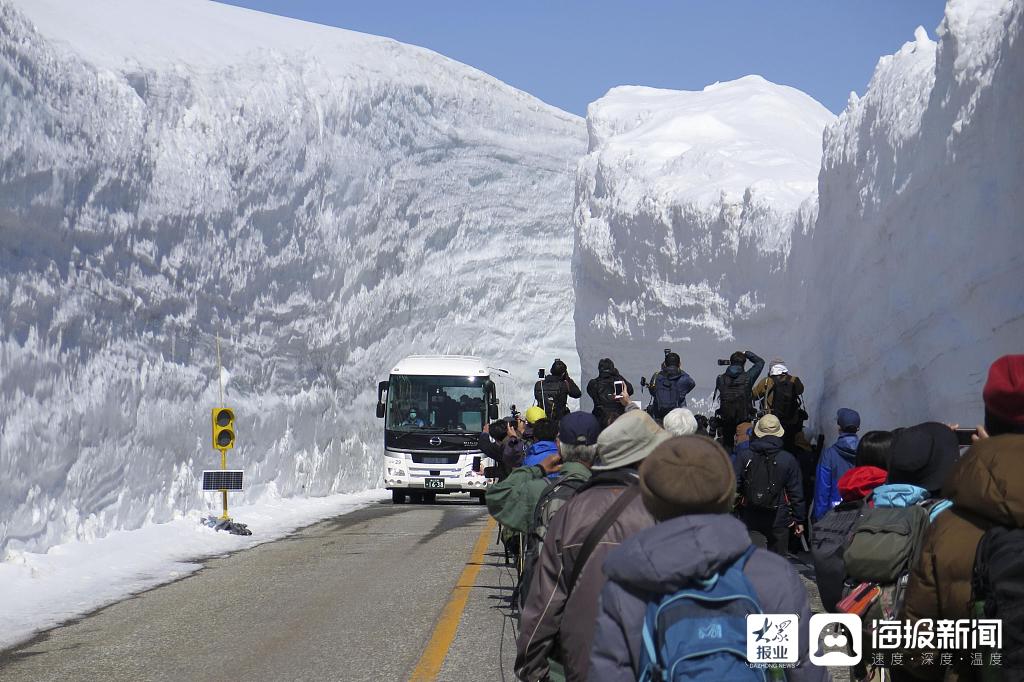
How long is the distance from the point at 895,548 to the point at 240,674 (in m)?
4.09

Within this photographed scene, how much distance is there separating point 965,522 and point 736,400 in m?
10.2

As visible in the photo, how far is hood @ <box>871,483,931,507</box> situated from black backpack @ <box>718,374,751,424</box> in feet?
29.8

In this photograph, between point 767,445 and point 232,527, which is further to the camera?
point 232,527

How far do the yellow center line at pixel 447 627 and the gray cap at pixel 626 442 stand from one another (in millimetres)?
2966

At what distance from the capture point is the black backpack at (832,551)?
15.7 feet

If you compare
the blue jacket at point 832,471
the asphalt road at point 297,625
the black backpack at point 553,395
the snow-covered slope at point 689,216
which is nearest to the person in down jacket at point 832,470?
the blue jacket at point 832,471

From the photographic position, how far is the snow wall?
37.7ft

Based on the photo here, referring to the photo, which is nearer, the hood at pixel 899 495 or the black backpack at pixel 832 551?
the hood at pixel 899 495

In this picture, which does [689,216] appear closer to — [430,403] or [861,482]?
[430,403]

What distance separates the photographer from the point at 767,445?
33.2ft

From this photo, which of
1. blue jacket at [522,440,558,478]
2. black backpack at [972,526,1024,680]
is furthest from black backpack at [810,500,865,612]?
blue jacket at [522,440,558,478]

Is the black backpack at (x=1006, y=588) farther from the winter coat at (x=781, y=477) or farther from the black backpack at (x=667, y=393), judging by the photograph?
the black backpack at (x=667, y=393)

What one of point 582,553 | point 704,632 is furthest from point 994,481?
point 582,553

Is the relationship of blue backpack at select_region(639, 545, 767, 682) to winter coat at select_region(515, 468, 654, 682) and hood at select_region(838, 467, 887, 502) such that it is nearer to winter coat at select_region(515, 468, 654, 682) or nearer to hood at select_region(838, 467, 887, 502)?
winter coat at select_region(515, 468, 654, 682)
